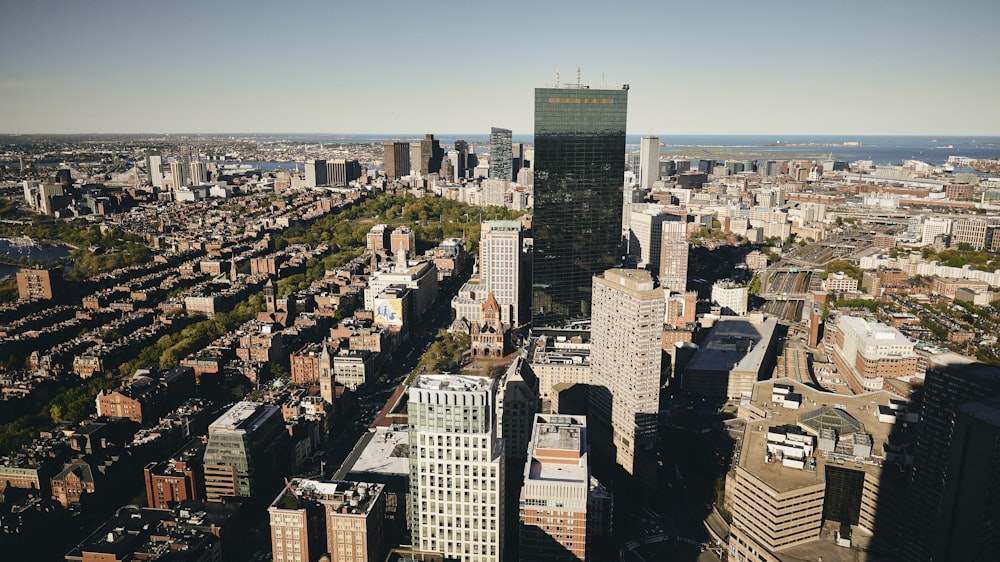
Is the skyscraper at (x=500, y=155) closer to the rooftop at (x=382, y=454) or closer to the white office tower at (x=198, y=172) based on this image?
the white office tower at (x=198, y=172)

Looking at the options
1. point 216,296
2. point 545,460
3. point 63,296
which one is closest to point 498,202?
point 216,296

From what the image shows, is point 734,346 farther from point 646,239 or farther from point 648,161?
point 648,161

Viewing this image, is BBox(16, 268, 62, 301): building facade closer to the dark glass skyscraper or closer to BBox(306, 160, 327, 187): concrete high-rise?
the dark glass skyscraper

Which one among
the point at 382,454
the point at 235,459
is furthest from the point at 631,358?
the point at 235,459

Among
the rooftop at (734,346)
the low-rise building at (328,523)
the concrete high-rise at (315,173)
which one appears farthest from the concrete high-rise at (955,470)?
the concrete high-rise at (315,173)

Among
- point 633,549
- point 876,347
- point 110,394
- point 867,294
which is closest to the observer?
point 633,549

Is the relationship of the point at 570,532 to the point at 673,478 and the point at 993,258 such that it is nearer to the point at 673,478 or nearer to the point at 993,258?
the point at 673,478

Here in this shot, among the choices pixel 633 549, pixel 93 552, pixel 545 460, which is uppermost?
pixel 545 460

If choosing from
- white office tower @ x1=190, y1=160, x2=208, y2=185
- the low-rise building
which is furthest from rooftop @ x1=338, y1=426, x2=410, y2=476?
white office tower @ x1=190, y1=160, x2=208, y2=185
